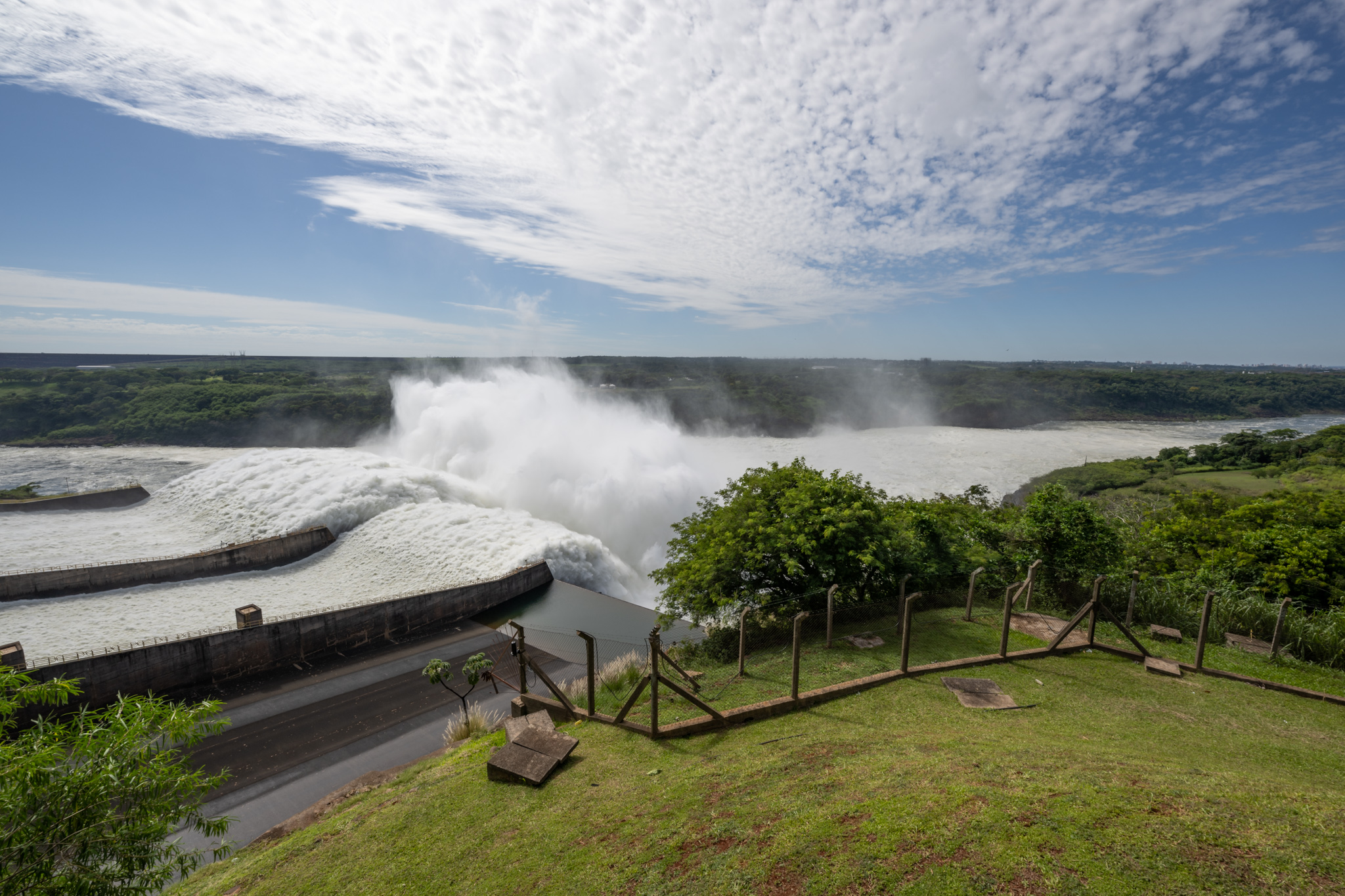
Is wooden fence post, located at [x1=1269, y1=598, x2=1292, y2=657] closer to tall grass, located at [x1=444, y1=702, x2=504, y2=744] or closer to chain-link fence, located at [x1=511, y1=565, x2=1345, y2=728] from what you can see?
chain-link fence, located at [x1=511, y1=565, x2=1345, y2=728]

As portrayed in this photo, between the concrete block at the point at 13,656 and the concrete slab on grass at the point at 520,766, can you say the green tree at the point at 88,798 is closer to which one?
the concrete slab on grass at the point at 520,766

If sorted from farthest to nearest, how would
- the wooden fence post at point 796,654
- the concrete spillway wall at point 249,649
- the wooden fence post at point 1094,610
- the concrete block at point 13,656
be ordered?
1. the concrete spillway wall at point 249,649
2. the concrete block at point 13,656
3. the wooden fence post at point 1094,610
4. the wooden fence post at point 796,654

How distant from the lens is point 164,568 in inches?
1097

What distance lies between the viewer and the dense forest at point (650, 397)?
76938 millimetres

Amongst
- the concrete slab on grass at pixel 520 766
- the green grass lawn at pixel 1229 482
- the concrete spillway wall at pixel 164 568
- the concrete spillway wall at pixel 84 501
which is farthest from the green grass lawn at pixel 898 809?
the concrete spillway wall at pixel 84 501

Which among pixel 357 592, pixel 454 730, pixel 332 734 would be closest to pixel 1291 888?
pixel 454 730

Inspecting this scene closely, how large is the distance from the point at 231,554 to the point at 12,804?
102 feet

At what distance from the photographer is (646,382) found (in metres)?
144

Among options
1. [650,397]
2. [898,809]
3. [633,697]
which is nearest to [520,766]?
[633,697]

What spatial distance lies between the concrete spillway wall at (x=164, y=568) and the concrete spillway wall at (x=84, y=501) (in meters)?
18.1

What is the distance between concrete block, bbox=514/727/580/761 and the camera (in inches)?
328

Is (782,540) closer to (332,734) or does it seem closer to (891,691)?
(891,691)

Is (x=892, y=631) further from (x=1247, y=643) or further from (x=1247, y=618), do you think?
(x=1247, y=618)

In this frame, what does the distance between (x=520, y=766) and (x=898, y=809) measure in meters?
5.32
